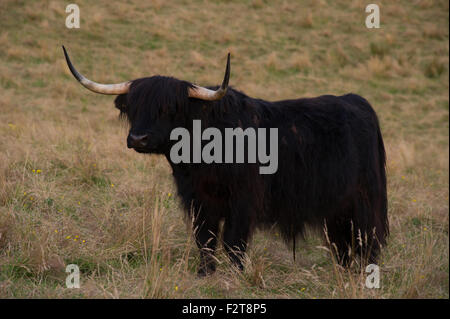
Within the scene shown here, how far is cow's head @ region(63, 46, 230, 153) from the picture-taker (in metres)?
3.33

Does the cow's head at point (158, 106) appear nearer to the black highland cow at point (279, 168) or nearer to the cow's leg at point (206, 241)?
the black highland cow at point (279, 168)

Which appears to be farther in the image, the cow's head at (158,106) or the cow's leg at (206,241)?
the cow's leg at (206,241)

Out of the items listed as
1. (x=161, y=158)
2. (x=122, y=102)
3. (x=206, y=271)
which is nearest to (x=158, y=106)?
(x=122, y=102)

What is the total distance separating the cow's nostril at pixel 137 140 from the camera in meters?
3.22

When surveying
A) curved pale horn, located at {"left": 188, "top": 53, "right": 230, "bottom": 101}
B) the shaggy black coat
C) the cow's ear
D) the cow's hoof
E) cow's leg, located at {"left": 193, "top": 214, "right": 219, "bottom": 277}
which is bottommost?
the cow's hoof

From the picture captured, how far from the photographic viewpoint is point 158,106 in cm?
339

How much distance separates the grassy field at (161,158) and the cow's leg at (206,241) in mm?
107

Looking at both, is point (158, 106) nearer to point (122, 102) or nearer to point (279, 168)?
point (122, 102)

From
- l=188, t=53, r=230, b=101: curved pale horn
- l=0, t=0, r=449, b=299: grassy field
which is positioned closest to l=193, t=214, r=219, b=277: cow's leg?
l=0, t=0, r=449, b=299: grassy field

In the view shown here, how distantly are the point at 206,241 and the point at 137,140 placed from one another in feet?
3.13

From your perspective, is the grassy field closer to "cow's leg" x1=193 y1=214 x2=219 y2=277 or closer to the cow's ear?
"cow's leg" x1=193 y1=214 x2=219 y2=277

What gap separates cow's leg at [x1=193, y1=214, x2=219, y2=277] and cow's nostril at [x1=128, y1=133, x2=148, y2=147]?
0.71m

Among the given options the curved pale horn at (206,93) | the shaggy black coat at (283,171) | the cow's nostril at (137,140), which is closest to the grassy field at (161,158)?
the shaggy black coat at (283,171)
